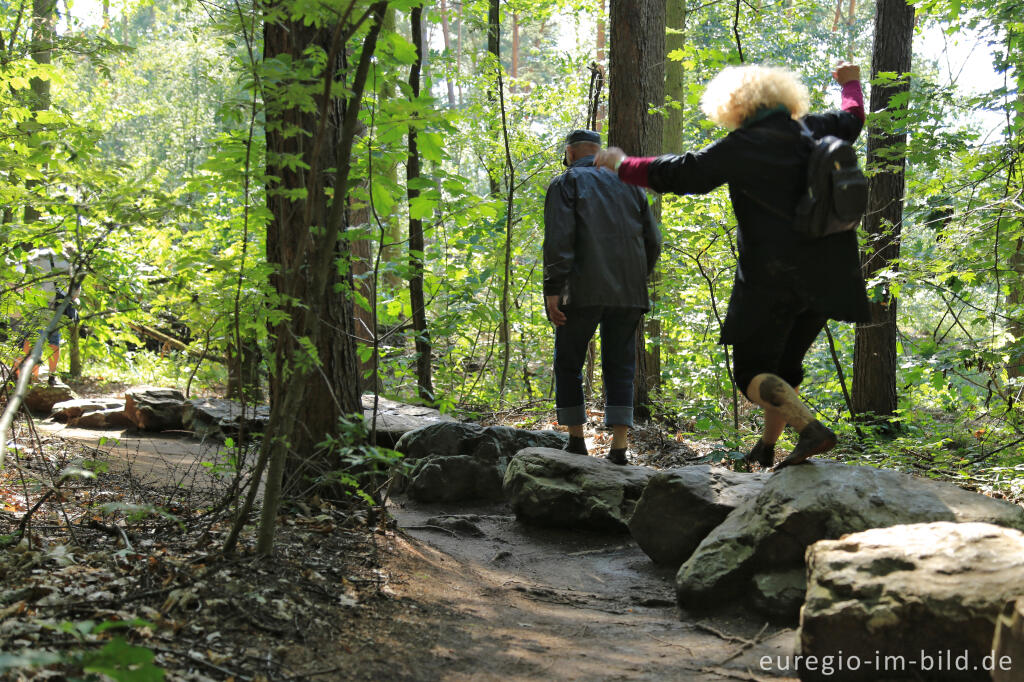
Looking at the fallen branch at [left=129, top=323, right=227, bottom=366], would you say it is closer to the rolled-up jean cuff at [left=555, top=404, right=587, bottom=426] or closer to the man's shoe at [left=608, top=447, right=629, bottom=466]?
the rolled-up jean cuff at [left=555, top=404, right=587, bottom=426]

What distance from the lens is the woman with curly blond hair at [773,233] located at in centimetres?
376

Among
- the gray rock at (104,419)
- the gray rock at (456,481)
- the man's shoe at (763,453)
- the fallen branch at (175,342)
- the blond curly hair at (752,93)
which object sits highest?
the blond curly hair at (752,93)

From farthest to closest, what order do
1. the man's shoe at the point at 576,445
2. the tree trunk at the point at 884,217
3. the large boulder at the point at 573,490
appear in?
the tree trunk at the point at 884,217 < the man's shoe at the point at 576,445 < the large boulder at the point at 573,490

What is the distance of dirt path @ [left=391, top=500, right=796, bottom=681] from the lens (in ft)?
9.43

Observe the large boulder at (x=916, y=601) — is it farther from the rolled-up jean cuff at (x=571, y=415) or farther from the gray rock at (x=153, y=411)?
the gray rock at (x=153, y=411)

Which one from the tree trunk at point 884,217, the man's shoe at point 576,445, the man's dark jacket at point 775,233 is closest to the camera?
the man's dark jacket at point 775,233

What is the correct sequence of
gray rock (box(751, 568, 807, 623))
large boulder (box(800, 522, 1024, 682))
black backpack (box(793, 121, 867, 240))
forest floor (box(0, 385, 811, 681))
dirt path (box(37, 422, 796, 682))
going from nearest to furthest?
large boulder (box(800, 522, 1024, 682)), forest floor (box(0, 385, 811, 681)), dirt path (box(37, 422, 796, 682)), gray rock (box(751, 568, 807, 623)), black backpack (box(793, 121, 867, 240))

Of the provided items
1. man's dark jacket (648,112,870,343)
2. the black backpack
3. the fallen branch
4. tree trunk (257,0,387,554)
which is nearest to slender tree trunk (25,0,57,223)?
the fallen branch

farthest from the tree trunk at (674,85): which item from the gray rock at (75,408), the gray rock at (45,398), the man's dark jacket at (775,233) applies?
the gray rock at (45,398)

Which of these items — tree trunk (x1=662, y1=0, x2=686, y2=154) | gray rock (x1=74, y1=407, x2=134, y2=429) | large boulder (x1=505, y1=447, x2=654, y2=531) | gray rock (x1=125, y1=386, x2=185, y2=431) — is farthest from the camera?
tree trunk (x1=662, y1=0, x2=686, y2=154)

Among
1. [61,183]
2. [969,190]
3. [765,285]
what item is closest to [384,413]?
[61,183]

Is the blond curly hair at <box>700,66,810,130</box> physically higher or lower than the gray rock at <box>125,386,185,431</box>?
higher

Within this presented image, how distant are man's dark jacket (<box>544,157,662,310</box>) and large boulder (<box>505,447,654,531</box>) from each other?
1135 millimetres

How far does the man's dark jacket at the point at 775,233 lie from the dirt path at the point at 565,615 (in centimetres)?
150
